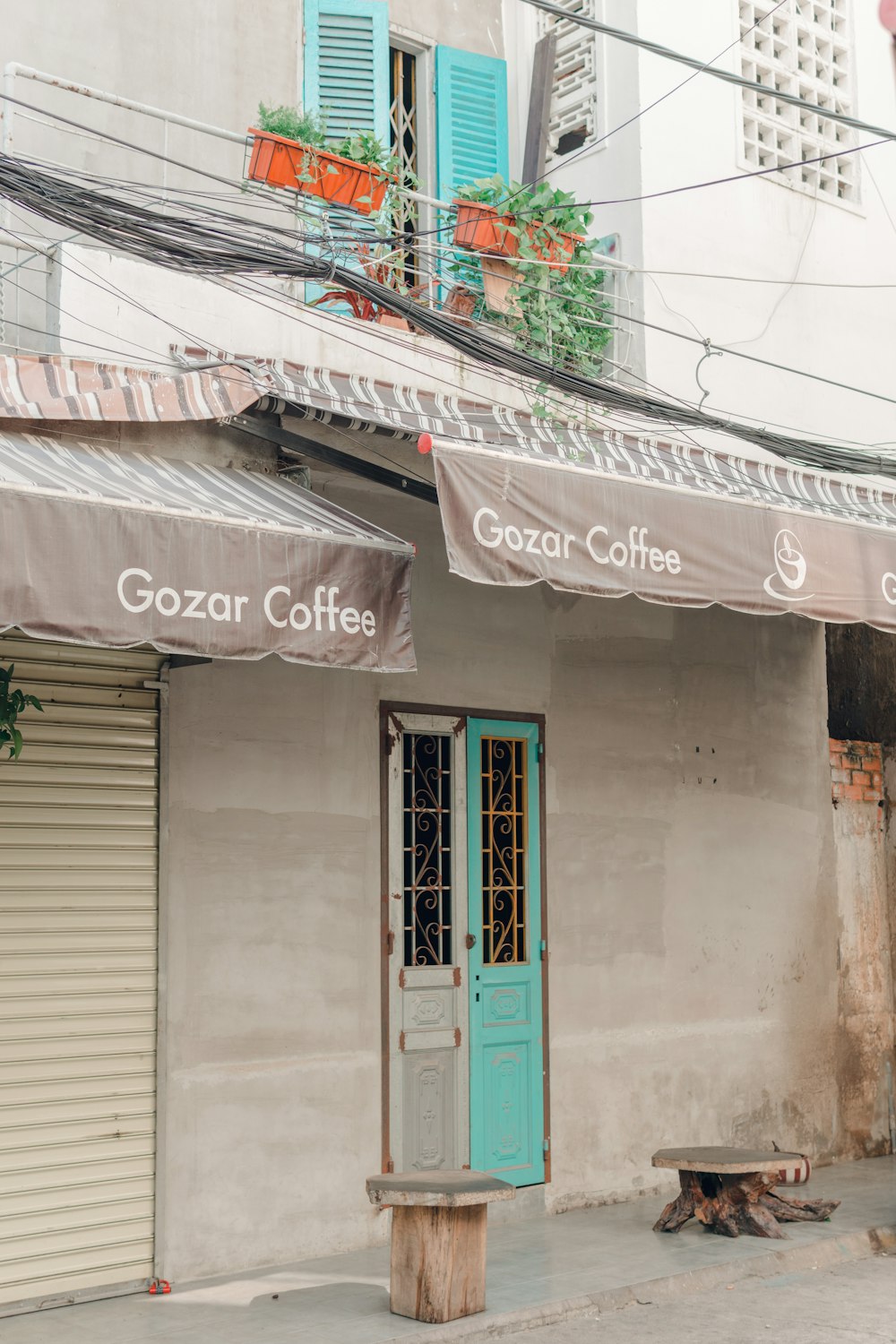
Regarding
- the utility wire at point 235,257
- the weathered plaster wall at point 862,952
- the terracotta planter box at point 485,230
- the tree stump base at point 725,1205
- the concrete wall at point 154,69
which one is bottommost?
the tree stump base at point 725,1205

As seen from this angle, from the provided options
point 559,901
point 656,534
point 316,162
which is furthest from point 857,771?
point 316,162

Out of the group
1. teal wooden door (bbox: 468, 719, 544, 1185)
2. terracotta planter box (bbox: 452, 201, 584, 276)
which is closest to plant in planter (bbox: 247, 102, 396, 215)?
terracotta planter box (bbox: 452, 201, 584, 276)

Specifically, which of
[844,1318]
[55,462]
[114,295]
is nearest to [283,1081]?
[844,1318]

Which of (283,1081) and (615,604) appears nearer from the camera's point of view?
(283,1081)

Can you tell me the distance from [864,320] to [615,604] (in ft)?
12.6

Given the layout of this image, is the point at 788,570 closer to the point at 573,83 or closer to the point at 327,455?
the point at 327,455

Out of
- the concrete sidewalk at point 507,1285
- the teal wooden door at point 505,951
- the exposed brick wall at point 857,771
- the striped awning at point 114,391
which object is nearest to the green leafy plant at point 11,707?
the striped awning at point 114,391

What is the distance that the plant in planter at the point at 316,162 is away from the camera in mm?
8047

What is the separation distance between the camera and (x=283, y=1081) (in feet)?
24.2

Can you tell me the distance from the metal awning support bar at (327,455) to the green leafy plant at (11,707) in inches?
63.4

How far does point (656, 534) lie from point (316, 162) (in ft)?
10.1

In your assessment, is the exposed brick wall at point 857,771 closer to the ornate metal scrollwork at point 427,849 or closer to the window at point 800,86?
the ornate metal scrollwork at point 427,849

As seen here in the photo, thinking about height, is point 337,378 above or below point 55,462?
above

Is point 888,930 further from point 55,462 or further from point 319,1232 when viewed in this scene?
point 55,462
